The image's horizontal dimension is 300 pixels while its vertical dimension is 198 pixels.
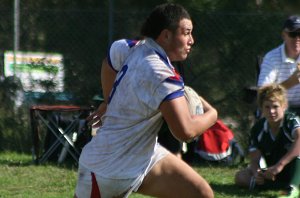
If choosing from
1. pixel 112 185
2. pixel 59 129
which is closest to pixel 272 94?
pixel 112 185

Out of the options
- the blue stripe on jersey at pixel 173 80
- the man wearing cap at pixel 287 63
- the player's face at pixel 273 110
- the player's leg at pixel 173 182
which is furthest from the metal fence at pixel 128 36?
the blue stripe on jersey at pixel 173 80

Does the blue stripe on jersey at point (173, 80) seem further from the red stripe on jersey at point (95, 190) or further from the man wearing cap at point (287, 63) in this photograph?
the man wearing cap at point (287, 63)

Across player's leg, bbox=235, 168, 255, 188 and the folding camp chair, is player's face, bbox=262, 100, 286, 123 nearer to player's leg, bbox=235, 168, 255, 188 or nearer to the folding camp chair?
player's leg, bbox=235, 168, 255, 188

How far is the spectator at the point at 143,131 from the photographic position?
403cm

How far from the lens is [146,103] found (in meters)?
4.00

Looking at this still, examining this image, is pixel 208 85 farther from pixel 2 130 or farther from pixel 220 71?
pixel 2 130

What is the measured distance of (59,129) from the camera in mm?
9102

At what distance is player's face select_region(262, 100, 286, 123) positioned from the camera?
675 centimetres

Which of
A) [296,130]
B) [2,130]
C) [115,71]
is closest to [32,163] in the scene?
[2,130]

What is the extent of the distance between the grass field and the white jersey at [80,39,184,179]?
9.28 feet

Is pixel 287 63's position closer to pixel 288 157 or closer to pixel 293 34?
pixel 293 34

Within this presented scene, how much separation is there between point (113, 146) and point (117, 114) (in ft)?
0.55

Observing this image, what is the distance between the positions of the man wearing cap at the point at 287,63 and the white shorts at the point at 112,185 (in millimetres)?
3607

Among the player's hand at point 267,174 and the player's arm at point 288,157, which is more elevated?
the player's arm at point 288,157
